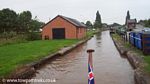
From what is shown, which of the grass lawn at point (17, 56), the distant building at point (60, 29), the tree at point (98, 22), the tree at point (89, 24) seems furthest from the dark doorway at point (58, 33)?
the tree at point (89, 24)

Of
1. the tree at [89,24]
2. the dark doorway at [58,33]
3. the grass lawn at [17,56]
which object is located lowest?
the grass lawn at [17,56]

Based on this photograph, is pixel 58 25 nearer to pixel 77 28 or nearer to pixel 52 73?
pixel 77 28

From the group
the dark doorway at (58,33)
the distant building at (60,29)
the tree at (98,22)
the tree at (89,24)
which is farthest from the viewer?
the tree at (89,24)

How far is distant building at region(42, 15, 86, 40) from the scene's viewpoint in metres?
39.0

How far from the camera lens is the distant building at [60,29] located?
38969 millimetres

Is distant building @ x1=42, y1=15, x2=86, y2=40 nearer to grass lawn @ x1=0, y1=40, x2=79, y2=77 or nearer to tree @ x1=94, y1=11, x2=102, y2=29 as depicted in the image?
grass lawn @ x1=0, y1=40, x2=79, y2=77

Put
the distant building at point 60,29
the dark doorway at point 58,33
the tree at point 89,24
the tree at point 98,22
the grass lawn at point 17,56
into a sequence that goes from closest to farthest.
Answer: the grass lawn at point 17,56 → the distant building at point 60,29 → the dark doorway at point 58,33 → the tree at point 98,22 → the tree at point 89,24

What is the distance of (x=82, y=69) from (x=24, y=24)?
4245 centimetres

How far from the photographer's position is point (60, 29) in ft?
129

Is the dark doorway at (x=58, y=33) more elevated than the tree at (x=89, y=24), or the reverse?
the tree at (x=89, y=24)

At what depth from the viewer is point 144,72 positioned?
966cm

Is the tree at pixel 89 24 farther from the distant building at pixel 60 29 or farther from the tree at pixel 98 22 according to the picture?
the distant building at pixel 60 29

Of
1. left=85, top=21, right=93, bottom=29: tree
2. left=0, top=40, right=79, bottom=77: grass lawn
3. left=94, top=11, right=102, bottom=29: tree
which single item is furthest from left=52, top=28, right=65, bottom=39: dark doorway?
left=85, top=21, right=93, bottom=29: tree

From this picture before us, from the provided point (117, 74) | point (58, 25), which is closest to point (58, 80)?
point (117, 74)
